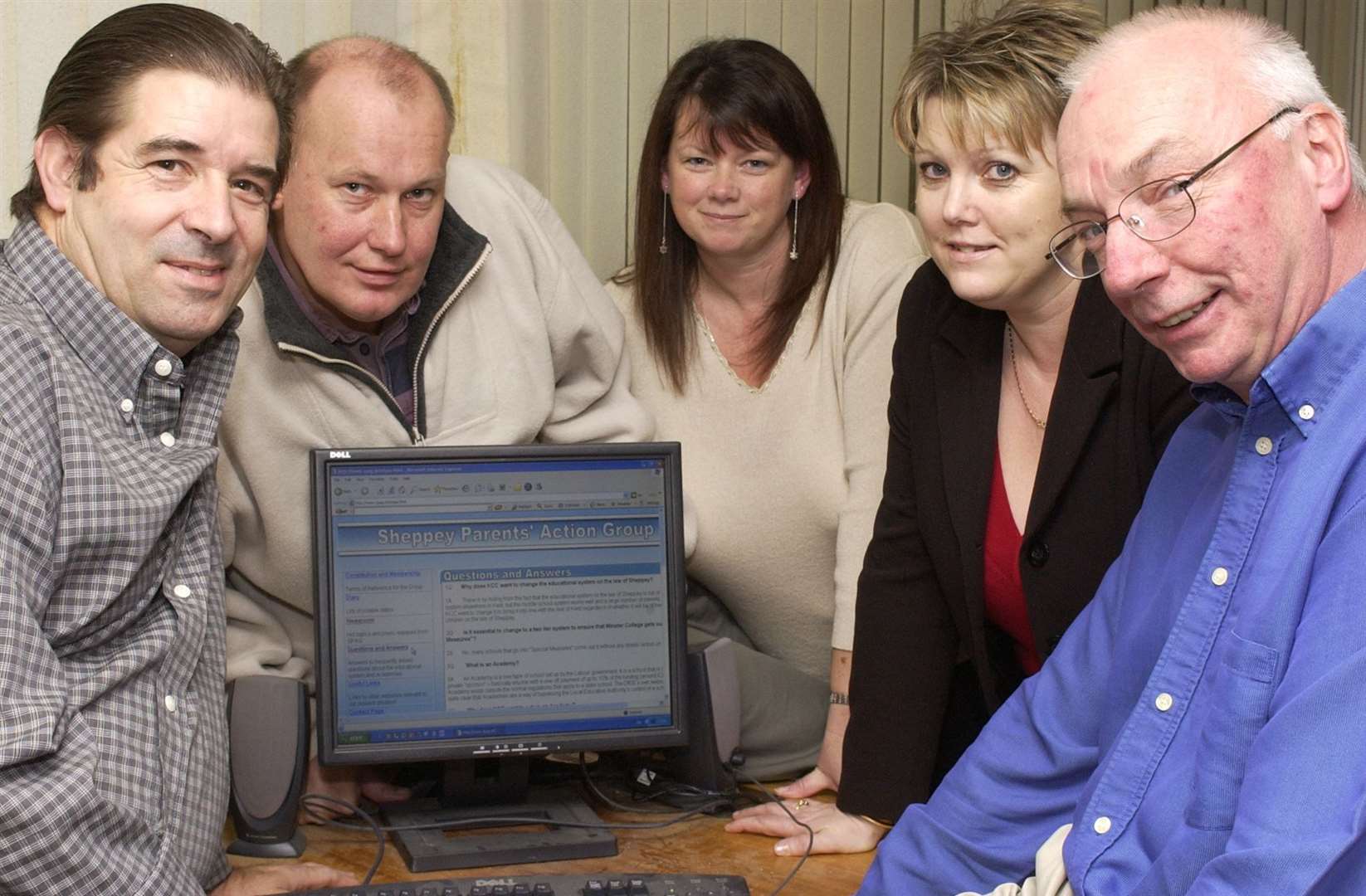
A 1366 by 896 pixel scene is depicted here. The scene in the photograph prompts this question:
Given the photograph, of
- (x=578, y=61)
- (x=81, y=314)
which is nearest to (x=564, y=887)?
(x=81, y=314)

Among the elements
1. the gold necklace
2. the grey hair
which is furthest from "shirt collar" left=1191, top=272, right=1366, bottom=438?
the gold necklace

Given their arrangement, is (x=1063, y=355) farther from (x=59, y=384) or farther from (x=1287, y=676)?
(x=59, y=384)

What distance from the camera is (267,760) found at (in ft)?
5.54

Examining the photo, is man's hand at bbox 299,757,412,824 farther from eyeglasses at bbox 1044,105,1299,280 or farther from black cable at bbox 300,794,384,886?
eyeglasses at bbox 1044,105,1299,280

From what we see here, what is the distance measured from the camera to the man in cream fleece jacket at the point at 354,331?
1.78 meters

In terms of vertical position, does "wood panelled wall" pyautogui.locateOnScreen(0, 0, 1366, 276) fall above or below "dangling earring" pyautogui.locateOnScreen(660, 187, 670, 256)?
above

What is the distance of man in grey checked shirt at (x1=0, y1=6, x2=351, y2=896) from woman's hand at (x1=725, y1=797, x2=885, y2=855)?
612mm

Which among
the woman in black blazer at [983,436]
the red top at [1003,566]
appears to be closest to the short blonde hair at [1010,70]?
the woman in black blazer at [983,436]

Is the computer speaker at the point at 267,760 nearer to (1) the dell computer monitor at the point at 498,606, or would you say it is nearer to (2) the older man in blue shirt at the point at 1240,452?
(1) the dell computer monitor at the point at 498,606

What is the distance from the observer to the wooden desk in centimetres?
164

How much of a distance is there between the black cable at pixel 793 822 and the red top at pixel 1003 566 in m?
0.34

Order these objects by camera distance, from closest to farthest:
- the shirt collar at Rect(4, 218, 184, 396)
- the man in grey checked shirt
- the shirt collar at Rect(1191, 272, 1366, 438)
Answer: the shirt collar at Rect(1191, 272, 1366, 438), the man in grey checked shirt, the shirt collar at Rect(4, 218, 184, 396)

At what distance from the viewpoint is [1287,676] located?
105 cm

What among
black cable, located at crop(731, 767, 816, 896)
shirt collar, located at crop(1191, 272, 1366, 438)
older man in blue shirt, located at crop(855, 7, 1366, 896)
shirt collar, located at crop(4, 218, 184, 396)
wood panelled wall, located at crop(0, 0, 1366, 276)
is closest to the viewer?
older man in blue shirt, located at crop(855, 7, 1366, 896)
